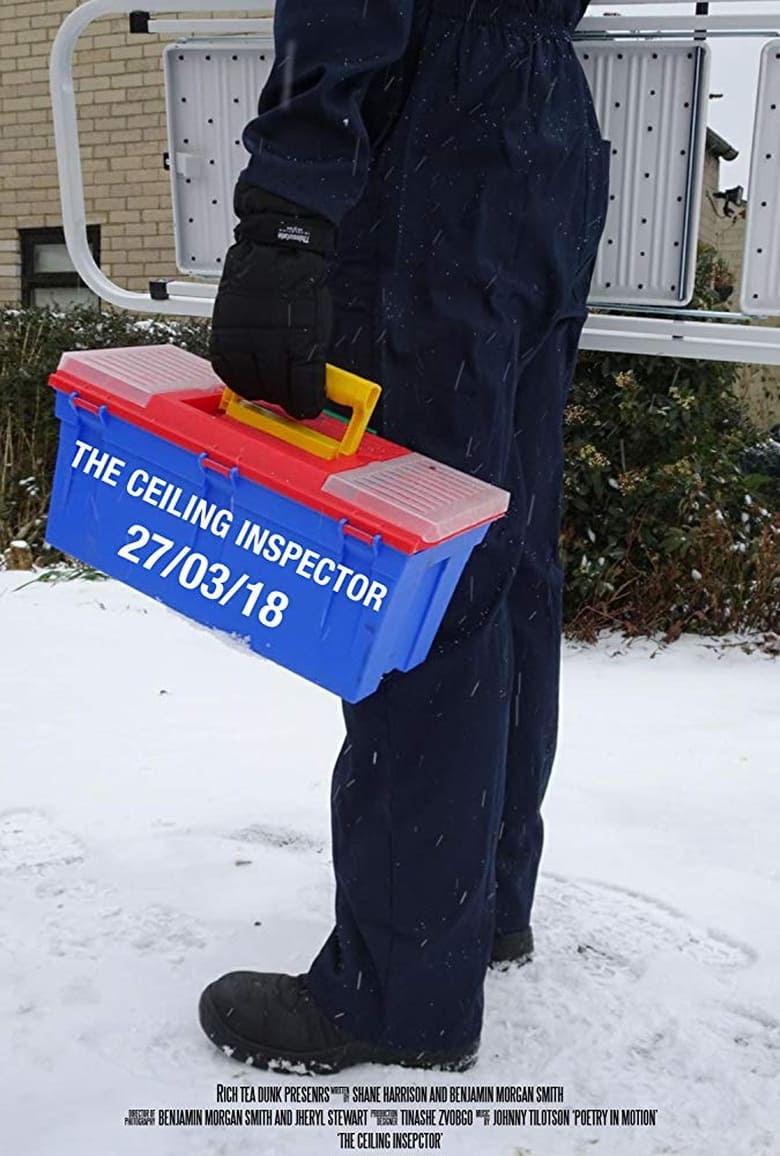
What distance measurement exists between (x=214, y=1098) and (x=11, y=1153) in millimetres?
250

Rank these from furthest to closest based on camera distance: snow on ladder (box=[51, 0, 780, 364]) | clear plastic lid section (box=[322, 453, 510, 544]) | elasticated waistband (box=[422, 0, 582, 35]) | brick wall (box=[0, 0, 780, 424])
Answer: brick wall (box=[0, 0, 780, 424]) → snow on ladder (box=[51, 0, 780, 364]) → elasticated waistband (box=[422, 0, 582, 35]) → clear plastic lid section (box=[322, 453, 510, 544])

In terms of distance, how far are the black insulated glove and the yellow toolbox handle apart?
0.03m

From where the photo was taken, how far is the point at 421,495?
1305 millimetres

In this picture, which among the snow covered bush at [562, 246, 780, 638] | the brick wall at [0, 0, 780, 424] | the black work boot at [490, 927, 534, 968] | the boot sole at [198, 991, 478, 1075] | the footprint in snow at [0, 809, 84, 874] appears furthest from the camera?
the brick wall at [0, 0, 780, 424]

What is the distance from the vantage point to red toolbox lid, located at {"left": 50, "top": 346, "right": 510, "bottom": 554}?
4.18ft

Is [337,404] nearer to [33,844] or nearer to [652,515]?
[33,844]

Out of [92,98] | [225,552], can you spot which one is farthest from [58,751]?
[92,98]

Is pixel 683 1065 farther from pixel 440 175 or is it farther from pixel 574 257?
pixel 440 175

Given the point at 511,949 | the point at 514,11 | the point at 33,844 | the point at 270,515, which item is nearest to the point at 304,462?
the point at 270,515

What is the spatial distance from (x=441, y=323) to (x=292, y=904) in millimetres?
1077

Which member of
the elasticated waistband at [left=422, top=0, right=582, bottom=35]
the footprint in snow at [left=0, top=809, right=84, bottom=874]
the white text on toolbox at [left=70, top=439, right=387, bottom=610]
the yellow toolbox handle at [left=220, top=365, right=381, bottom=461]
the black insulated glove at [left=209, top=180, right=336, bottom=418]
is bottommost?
the footprint in snow at [left=0, top=809, right=84, bottom=874]

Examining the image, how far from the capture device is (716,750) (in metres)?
2.83

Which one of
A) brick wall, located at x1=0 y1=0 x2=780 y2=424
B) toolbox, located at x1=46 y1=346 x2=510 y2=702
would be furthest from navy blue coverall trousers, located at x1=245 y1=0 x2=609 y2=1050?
brick wall, located at x1=0 y1=0 x2=780 y2=424

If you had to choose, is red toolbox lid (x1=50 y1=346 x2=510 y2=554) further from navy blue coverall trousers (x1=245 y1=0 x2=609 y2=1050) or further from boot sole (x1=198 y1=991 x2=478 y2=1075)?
boot sole (x1=198 y1=991 x2=478 y2=1075)
